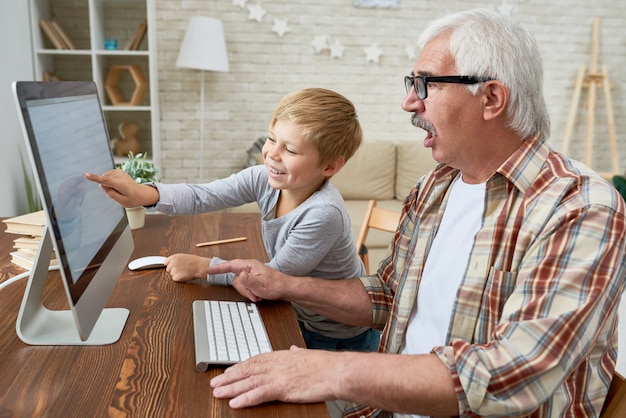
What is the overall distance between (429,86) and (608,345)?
0.58m

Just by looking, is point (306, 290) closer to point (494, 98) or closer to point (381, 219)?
point (494, 98)

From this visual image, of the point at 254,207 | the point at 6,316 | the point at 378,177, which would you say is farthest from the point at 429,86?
the point at 378,177

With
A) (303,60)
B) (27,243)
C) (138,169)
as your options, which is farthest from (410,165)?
(27,243)

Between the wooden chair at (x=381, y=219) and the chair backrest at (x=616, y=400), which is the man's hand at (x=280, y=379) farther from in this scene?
the wooden chair at (x=381, y=219)

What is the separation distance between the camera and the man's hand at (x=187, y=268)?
1.35 m

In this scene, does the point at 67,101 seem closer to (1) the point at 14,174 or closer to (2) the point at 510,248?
(2) the point at 510,248

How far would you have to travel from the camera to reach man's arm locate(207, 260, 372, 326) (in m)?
1.25

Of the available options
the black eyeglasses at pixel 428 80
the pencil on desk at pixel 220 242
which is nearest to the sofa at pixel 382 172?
the pencil on desk at pixel 220 242

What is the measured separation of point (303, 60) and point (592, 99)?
2.37 meters

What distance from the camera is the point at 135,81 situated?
13.0ft

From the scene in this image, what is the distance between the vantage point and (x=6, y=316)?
1.12m

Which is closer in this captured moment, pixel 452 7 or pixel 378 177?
pixel 378 177

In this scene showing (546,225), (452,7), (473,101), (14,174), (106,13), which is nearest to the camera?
(546,225)

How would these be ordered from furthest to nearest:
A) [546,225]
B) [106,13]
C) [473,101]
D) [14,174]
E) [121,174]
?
1. [106,13]
2. [14,174]
3. [121,174]
4. [473,101]
5. [546,225]
